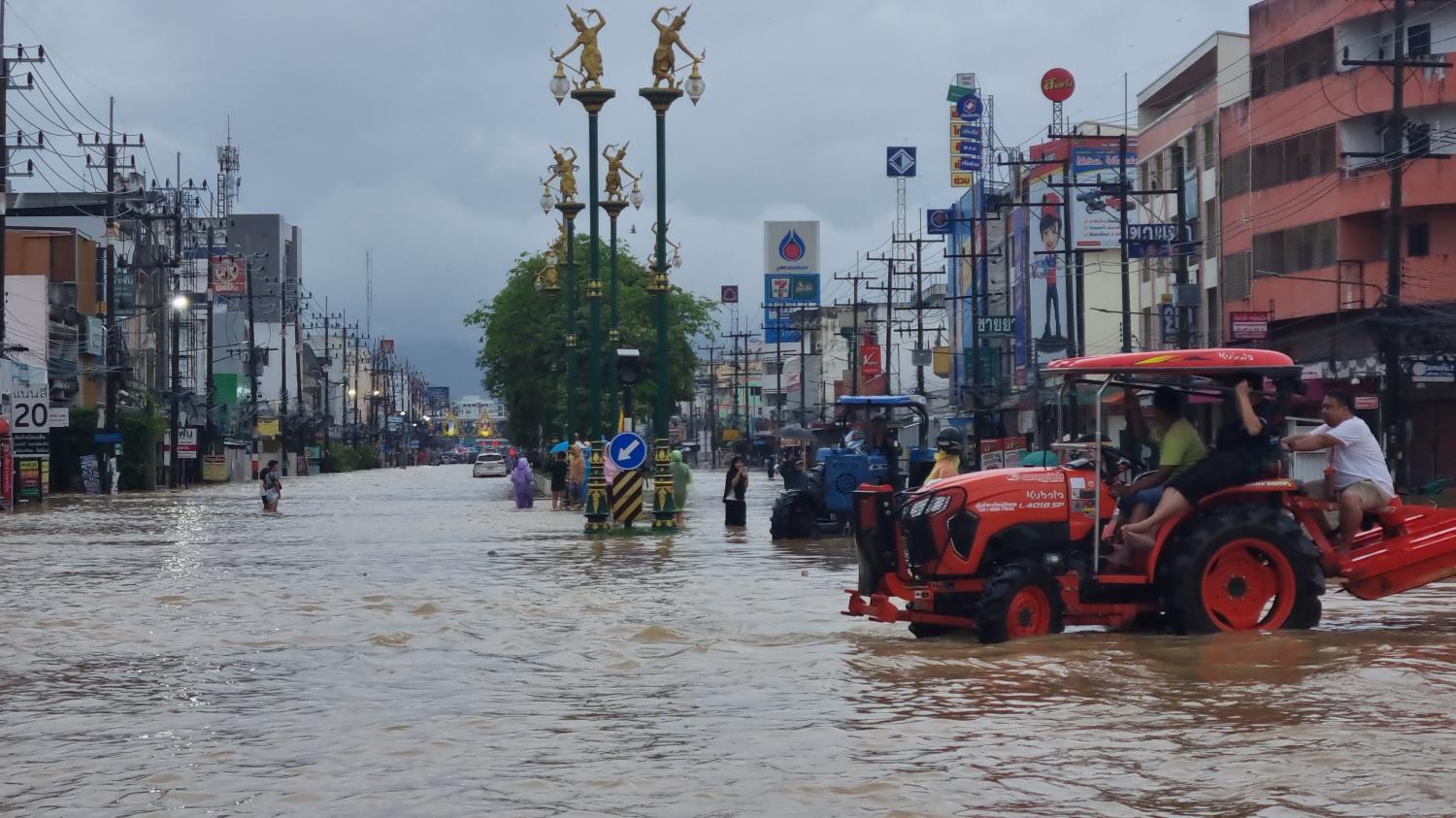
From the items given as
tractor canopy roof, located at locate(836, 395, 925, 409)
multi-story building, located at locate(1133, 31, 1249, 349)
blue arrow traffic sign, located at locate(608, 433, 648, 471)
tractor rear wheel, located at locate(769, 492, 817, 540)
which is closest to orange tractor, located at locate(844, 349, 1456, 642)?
tractor canopy roof, located at locate(836, 395, 925, 409)

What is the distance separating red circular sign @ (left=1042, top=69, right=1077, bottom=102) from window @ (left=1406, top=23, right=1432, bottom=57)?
19.8 m

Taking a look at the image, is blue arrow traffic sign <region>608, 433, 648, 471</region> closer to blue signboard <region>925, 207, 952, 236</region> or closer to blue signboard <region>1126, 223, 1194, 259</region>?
blue signboard <region>1126, 223, 1194, 259</region>

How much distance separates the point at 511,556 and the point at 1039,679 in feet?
52.8

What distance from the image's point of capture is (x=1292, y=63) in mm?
52469

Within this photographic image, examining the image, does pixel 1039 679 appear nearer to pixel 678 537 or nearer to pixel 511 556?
pixel 511 556

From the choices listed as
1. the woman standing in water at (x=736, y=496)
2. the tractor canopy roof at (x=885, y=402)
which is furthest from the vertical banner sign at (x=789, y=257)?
the tractor canopy roof at (x=885, y=402)

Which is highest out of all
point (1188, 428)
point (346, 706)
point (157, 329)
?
point (157, 329)

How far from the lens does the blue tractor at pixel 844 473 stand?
27000 millimetres

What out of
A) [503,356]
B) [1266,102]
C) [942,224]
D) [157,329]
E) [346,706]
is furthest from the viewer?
[157,329]

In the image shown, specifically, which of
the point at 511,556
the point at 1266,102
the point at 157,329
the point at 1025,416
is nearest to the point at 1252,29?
the point at 1266,102

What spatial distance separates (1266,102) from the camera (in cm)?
5369

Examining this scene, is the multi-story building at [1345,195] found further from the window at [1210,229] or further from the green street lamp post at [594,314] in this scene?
the green street lamp post at [594,314]

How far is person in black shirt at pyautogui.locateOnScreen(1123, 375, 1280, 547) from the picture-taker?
43.5ft

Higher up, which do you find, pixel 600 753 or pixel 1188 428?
pixel 1188 428
